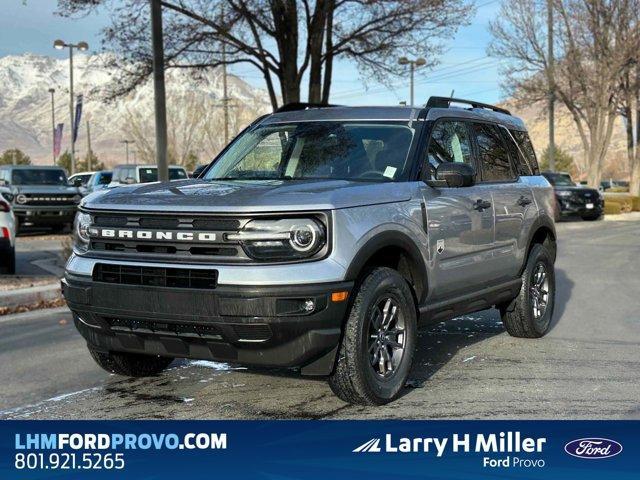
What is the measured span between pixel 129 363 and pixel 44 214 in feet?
50.6

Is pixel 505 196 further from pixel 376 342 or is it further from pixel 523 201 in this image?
pixel 376 342

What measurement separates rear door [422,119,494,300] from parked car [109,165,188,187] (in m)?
18.1

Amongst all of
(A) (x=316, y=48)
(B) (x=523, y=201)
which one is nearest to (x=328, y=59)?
(A) (x=316, y=48)

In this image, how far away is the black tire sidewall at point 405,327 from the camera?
470 centimetres

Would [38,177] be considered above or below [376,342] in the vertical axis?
above

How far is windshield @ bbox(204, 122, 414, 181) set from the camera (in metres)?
5.53

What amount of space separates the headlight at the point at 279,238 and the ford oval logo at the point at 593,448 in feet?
5.50

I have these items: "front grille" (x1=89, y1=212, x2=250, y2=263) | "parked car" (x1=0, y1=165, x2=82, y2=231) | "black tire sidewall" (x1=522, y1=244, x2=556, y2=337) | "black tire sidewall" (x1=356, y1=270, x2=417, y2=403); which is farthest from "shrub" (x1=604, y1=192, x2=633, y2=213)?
"front grille" (x1=89, y1=212, x2=250, y2=263)

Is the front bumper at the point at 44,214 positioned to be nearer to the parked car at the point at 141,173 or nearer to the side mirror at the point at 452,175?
the parked car at the point at 141,173

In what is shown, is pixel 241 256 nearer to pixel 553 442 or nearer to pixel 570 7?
pixel 553 442

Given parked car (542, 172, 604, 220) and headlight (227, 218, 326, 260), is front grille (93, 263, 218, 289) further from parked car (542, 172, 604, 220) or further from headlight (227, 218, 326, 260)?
parked car (542, 172, 604, 220)

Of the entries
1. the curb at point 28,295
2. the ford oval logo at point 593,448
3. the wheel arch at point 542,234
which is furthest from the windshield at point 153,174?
the ford oval logo at point 593,448

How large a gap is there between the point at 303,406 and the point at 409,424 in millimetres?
842

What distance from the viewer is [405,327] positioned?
5.18 m
